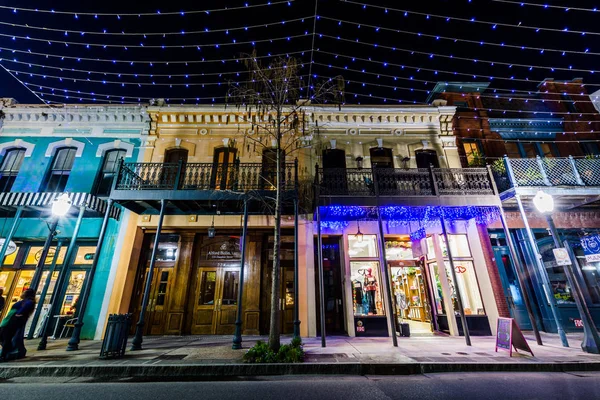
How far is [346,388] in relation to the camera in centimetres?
450

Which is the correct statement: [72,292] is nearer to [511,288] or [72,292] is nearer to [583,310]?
[583,310]

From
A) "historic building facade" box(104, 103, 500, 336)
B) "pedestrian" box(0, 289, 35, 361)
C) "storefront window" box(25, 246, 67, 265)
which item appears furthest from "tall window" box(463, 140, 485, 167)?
"storefront window" box(25, 246, 67, 265)

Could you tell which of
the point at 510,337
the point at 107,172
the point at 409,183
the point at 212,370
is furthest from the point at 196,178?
the point at 510,337

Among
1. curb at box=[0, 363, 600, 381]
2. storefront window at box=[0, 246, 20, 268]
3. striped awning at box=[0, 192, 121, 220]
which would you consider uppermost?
striped awning at box=[0, 192, 121, 220]

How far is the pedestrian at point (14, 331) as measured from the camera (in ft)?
19.6

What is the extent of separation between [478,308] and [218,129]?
13.1 metres

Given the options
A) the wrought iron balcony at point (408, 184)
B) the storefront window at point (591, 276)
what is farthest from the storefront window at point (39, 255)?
the storefront window at point (591, 276)

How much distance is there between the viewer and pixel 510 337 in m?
6.32

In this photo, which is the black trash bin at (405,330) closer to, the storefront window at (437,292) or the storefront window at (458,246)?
the storefront window at (437,292)

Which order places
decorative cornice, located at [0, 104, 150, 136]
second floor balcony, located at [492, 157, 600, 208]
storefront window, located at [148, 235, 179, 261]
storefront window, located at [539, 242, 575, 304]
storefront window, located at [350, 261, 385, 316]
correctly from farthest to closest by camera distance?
1. decorative cornice, located at [0, 104, 150, 136]
2. storefront window, located at [148, 235, 179, 261]
3. storefront window, located at [539, 242, 575, 304]
4. storefront window, located at [350, 261, 385, 316]
5. second floor balcony, located at [492, 157, 600, 208]

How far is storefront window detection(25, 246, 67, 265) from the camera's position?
1011 cm

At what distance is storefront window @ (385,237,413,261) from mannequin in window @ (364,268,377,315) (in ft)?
4.08

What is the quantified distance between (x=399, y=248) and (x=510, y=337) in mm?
4797

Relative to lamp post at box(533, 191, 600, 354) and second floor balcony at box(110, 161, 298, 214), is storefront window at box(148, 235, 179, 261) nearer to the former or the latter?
second floor balcony at box(110, 161, 298, 214)
